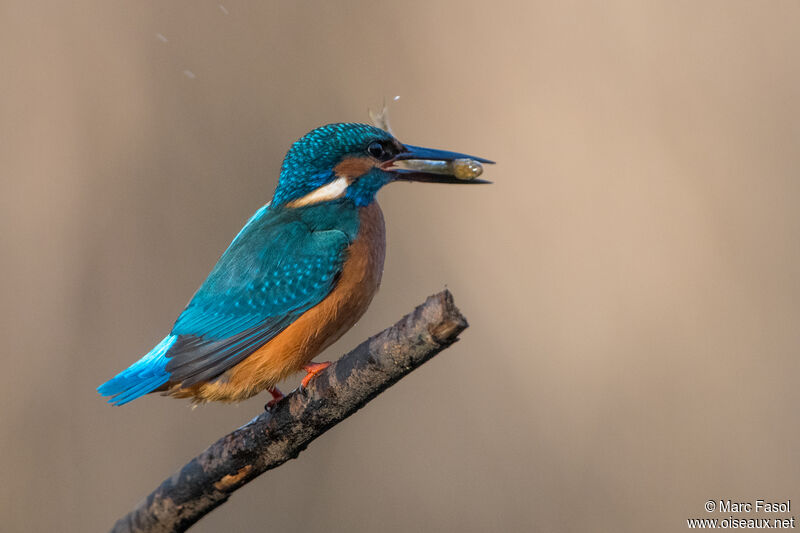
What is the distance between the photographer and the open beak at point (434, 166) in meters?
2.41

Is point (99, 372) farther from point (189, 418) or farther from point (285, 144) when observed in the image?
point (285, 144)

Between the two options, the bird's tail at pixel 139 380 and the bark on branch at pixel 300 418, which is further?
the bird's tail at pixel 139 380

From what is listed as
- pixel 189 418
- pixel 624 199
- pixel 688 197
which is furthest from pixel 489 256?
pixel 189 418

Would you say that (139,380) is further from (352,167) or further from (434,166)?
(434,166)

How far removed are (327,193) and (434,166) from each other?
319 millimetres

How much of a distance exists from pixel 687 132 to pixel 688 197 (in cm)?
30

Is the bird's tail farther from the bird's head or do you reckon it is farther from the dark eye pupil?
the dark eye pupil

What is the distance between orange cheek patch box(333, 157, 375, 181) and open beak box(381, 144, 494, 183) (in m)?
0.06

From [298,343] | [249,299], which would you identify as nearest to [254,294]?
[249,299]

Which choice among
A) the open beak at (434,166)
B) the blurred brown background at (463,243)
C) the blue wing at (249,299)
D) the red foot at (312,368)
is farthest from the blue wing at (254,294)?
the blurred brown background at (463,243)

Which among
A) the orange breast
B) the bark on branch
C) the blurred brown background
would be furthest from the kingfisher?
the blurred brown background

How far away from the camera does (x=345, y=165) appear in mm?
2586

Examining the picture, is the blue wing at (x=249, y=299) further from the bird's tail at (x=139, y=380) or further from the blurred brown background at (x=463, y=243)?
the blurred brown background at (x=463, y=243)

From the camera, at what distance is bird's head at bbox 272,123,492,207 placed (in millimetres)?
2578
